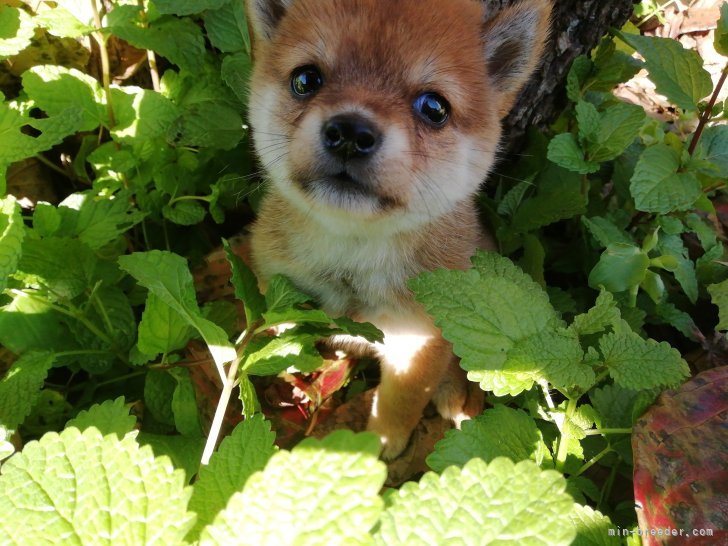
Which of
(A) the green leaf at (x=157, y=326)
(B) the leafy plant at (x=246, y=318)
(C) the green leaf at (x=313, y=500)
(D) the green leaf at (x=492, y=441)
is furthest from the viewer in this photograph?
(A) the green leaf at (x=157, y=326)

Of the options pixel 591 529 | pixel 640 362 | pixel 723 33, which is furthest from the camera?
pixel 723 33

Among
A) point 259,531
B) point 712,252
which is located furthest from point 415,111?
point 712,252

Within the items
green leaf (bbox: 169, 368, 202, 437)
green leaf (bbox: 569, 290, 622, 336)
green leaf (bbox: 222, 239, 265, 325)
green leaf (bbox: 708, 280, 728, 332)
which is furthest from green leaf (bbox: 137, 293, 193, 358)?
green leaf (bbox: 708, 280, 728, 332)

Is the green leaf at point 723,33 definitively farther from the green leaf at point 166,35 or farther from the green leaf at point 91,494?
the green leaf at point 91,494

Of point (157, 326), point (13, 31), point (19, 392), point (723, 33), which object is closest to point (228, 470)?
point (157, 326)

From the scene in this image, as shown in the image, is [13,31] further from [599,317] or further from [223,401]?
[599,317]

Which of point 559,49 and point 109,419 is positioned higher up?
point 559,49

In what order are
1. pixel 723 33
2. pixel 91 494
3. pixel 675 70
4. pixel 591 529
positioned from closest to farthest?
1. pixel 91 494
2. pixel 591 529
3. pixel 723 33
4. pixel 675 70

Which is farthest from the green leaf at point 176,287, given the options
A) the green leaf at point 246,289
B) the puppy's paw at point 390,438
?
the puppy's paw at point 390,438
